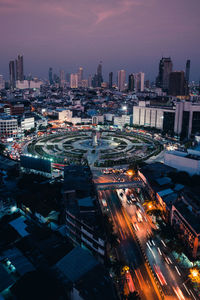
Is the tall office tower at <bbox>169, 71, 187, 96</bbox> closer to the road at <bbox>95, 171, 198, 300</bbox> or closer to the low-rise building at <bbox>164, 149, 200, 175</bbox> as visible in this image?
the low-rise building at <bbox>164, 149, 200, 175</bbox>

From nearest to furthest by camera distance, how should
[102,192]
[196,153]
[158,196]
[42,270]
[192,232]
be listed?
[42,270] < [192,232] < [158,196] < [102,192] < [196,153]

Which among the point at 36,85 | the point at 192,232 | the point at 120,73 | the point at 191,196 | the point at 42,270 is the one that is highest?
the point at 120,73

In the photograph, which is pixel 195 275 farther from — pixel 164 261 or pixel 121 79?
pixel 121 79

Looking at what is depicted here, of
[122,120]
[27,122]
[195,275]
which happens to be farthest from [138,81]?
[195,275]

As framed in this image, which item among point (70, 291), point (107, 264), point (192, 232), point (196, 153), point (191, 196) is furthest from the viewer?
point (196, 153)

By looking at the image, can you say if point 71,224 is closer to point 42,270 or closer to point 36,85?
point 42,270

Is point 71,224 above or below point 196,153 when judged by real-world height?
below

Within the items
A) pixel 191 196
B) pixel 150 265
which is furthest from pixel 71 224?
pixel 191 196

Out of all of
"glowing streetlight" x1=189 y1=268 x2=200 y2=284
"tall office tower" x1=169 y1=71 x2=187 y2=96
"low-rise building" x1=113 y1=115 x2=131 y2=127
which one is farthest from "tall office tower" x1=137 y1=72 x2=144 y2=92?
"glowing streetlight" x1=189 y1=268 x2=200 y2=284
